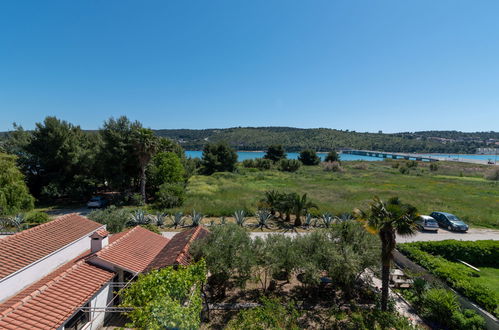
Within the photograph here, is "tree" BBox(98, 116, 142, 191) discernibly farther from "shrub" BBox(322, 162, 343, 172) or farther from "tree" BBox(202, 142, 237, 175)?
"shrub" BBox(322, 162, 343, 172)

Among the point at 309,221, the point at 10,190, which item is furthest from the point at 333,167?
the point at 10,190

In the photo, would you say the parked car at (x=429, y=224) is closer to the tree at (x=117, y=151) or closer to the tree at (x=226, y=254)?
the tree at (x=226, y=254)

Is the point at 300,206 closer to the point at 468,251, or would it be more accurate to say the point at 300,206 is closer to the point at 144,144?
the point at 468,251

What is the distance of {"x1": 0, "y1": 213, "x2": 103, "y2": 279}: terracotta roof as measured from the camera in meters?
9.20

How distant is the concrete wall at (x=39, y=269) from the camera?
8.39 meters

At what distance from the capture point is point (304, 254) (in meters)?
9.82

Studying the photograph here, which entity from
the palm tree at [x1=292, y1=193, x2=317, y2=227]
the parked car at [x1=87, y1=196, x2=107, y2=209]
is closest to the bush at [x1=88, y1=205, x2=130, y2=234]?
the parked car at [x1=87, y1=196, x2=107, y2=209]

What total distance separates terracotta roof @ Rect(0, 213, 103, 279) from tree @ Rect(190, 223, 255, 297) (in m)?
6.37

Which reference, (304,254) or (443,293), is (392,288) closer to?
(443,293)

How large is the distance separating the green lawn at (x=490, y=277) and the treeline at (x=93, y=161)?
23.2 m

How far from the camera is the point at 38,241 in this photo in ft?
34.9

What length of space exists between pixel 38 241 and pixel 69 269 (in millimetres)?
3522

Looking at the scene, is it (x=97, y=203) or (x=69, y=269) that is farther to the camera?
(x=97, y=203)

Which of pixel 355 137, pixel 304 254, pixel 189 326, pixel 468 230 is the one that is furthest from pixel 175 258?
pixel 355 137
